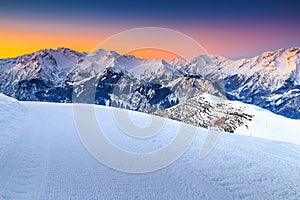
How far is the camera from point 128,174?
9570 mm

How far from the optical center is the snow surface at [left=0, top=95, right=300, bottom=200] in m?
8.16

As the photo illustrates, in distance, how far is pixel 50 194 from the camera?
303 inches

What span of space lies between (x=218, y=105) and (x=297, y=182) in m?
137

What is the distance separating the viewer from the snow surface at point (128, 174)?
8164mm

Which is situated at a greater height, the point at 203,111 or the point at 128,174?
the point at 203,111

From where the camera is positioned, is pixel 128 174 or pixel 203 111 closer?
pixel 128 174

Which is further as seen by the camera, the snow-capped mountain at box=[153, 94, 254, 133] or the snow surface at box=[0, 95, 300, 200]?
the snow-capped mountain at box=[153, 94, 254, 133]

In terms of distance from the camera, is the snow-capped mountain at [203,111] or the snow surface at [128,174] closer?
the snow surface at [128,174]

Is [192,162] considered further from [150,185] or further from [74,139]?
[74,139]

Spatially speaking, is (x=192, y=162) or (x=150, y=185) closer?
(x=150, y=185)

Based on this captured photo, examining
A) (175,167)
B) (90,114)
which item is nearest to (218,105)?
(90,114)

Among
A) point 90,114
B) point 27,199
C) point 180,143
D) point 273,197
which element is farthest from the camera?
point 90,114

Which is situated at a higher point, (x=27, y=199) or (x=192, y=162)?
(x=192, y=162)

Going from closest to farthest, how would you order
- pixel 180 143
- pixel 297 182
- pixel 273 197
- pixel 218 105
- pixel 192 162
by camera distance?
pixel 273 197 → pixel 297 182 → pixel 192 162 → pixel 180 143 → pixel 218 105
